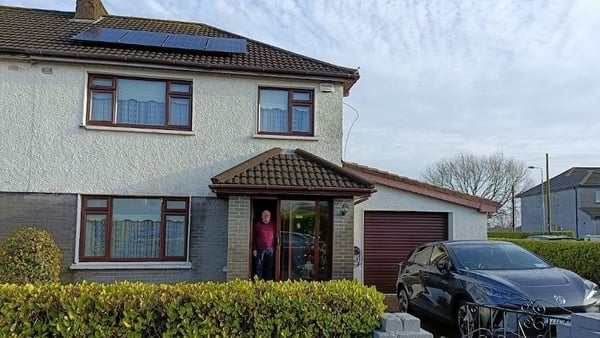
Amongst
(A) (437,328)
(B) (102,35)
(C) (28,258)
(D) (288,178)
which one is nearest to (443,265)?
(A) (437,328)

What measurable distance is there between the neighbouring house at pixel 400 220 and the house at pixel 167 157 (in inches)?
77.4

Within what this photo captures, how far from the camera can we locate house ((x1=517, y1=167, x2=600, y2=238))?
Answer: 134 ft

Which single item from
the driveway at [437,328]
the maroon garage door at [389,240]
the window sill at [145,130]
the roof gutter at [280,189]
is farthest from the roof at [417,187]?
the window sill at [145,130]

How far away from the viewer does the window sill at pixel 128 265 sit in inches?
377

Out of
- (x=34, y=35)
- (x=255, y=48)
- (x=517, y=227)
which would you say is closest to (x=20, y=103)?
(x=34, y=35)

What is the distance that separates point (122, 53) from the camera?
401 inches

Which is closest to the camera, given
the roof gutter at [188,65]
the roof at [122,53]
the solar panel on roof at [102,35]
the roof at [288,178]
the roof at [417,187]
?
the roof at [288,178]

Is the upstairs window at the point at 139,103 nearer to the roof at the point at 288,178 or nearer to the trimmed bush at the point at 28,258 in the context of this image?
the roof at the point at 288,178

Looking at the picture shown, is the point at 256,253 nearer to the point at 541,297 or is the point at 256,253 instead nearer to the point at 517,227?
the point at 541,297

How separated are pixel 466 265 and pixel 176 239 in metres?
5.90

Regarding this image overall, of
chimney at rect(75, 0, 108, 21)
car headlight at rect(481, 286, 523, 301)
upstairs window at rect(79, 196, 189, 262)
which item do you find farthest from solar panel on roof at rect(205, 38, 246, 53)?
car headlight at rect(481, 286, 523, 301)

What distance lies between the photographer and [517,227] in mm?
57344

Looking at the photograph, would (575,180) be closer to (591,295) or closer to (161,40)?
(591,295)

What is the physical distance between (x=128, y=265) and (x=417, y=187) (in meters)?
7.16
